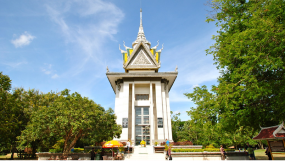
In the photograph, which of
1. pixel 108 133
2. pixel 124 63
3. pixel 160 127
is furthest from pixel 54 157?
pixel 124 63

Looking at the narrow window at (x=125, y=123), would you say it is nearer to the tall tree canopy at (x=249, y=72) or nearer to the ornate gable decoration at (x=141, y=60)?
the ornate gable decoration at (x=141, y=60)

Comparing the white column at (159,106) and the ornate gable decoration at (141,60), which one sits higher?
the ornate gable decoration at (141,60)

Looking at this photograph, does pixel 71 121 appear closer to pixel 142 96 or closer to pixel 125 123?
pixel 125 123

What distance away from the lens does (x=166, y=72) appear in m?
28.8

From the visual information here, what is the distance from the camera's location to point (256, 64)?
404 inches

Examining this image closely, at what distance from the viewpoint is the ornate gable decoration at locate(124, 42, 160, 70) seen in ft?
99.7

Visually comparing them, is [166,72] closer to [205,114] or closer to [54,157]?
[205,114]

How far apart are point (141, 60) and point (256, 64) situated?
2186 cm

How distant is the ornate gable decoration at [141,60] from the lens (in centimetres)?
3038

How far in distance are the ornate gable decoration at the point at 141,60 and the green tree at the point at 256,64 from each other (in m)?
16.9

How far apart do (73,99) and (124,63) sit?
16.9 metres

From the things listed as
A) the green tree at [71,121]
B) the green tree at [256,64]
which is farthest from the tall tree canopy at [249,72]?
the green tree at [71,121]

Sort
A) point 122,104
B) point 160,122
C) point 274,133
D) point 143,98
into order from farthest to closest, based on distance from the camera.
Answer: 1. point 143,98
2. point 122,104
3. point 160,122
4. point 274,133

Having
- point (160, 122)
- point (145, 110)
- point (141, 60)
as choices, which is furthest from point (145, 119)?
A: point (141, 60)
